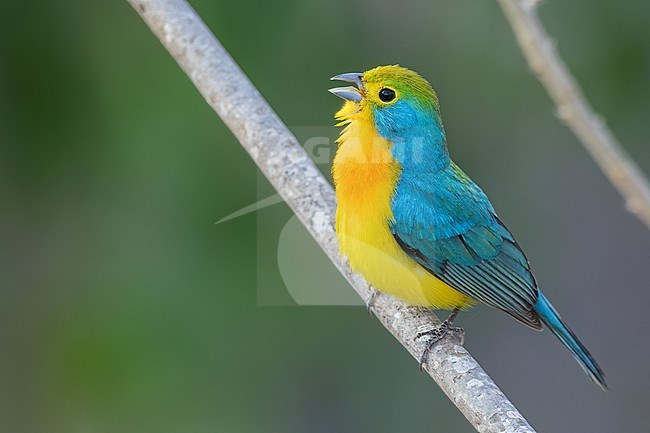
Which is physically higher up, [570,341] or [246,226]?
[246,226]

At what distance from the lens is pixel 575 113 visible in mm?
1099

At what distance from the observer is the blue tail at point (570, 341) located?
3254mm

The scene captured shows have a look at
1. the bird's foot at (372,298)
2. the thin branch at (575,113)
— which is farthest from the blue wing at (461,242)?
the thin branch at (575,113)

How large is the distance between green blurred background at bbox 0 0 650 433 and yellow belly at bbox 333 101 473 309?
1.62 meters

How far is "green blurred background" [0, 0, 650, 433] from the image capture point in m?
4.90

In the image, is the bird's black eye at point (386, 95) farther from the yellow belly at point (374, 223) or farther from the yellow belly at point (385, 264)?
the yellow belly at point (385, 264)

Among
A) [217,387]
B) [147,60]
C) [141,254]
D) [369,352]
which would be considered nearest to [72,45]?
[147,60]

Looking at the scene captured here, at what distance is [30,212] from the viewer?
Result: 5.07m

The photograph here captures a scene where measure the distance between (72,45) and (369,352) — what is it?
97.1 inches

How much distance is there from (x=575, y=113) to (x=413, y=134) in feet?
7.26

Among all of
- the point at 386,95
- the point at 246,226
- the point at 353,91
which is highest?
the point at 246,226

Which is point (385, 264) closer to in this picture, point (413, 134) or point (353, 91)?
point (413, 134)

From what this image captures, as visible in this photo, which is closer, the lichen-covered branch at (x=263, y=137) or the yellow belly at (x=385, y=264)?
the yellow belly at (x=385, y=264)

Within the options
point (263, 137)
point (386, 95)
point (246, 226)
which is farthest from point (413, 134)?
point (246, 226)
